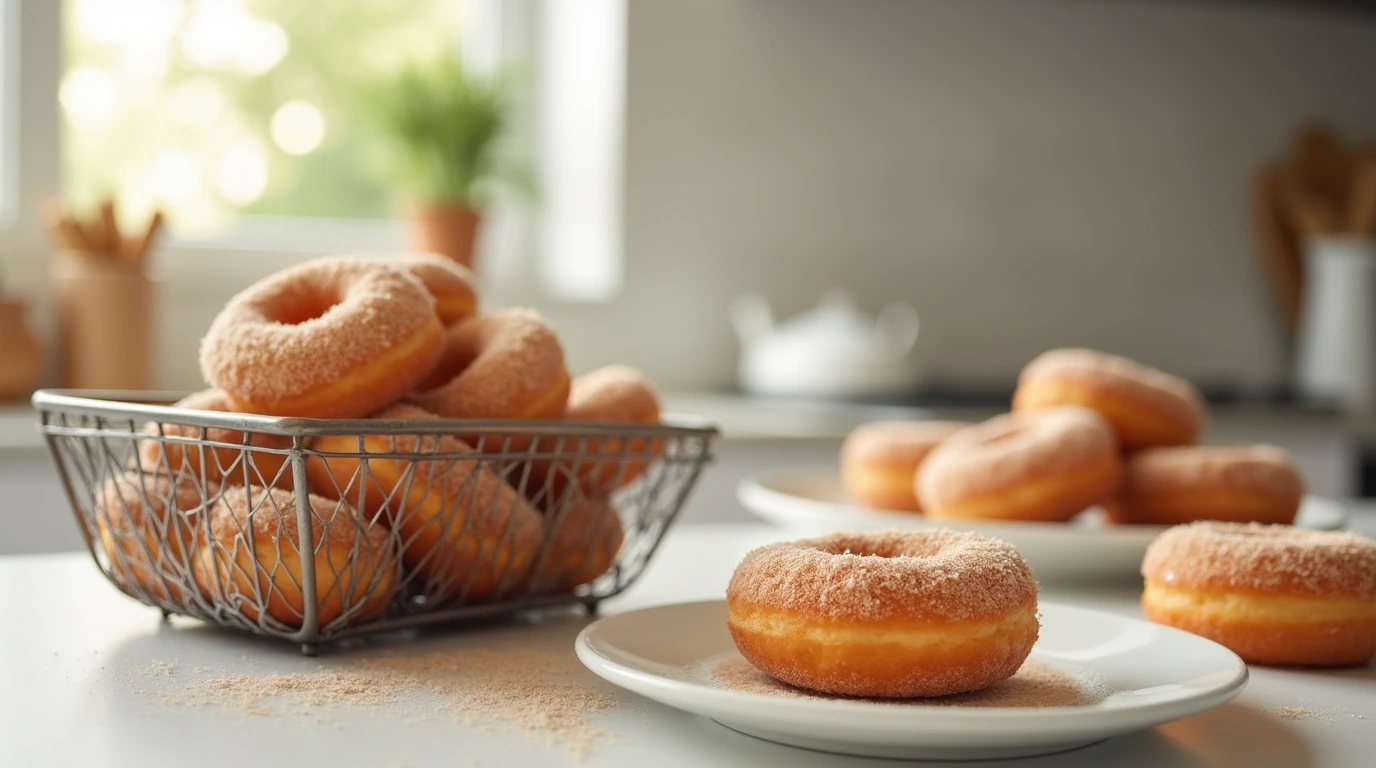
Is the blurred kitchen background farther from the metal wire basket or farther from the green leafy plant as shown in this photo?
the metal wire basket

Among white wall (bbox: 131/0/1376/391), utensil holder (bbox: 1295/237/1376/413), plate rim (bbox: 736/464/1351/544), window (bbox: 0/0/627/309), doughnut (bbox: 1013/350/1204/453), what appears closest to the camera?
plate rim (bbox: 736/464/1351/544)

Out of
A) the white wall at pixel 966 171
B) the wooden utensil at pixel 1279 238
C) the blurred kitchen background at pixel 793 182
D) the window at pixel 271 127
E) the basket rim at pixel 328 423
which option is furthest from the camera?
the wooden utensil at pixel 1279 238

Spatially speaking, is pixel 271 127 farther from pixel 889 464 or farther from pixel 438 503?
pixel 438 503

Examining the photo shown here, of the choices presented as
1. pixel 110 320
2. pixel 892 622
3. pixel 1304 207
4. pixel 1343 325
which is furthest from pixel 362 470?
pixel 1304 207

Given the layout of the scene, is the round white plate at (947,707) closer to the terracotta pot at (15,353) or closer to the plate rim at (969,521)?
the plate rim at (969,521)

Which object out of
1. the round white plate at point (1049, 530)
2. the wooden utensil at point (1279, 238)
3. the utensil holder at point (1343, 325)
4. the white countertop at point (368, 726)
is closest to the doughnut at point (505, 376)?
the white countertop at point (368, 726)

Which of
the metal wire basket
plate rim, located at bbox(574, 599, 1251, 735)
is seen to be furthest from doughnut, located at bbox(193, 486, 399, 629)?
plate rim, located at bbox(574, 599, 1251, 735)

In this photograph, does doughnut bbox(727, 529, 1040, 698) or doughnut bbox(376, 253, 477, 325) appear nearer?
doughnut bbox(727, 529, 1040, 698)
